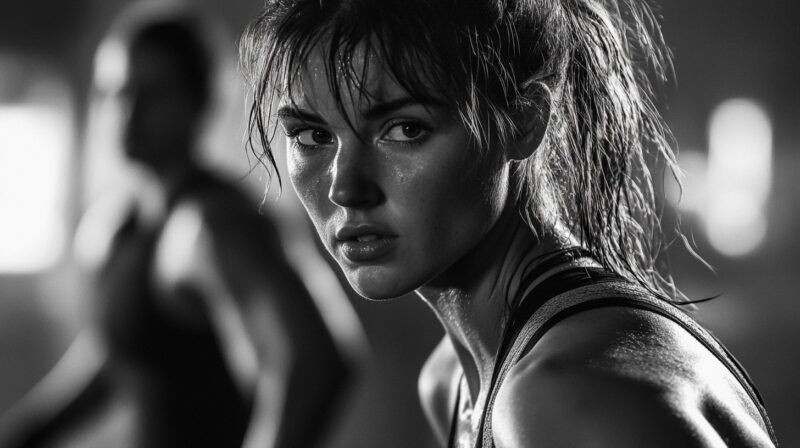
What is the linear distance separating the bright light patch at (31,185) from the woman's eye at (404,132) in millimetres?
3737

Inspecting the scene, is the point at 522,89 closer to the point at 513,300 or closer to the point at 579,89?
the point at 579,89

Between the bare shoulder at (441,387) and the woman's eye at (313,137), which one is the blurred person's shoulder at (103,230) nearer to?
the bare shoulder at (441,387)

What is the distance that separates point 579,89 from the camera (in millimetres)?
970

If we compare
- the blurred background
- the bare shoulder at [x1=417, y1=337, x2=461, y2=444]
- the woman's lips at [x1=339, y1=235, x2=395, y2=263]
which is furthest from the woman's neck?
the blurred background

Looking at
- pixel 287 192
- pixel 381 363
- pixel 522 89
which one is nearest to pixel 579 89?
pixel 522 89

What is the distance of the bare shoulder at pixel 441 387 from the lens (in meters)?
1.25

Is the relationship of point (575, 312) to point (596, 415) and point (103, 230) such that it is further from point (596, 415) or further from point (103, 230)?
point (103, 230)

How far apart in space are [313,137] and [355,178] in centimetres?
9

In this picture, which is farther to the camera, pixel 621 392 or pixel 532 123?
pixel 532 123

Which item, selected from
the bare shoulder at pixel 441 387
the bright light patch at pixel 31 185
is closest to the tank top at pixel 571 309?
the bare shoulder at pixel 441 387

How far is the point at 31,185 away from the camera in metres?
4.34

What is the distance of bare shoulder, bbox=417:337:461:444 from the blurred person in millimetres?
153

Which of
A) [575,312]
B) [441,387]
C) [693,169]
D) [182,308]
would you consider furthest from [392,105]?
[693,169]

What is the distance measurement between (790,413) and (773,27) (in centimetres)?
154
